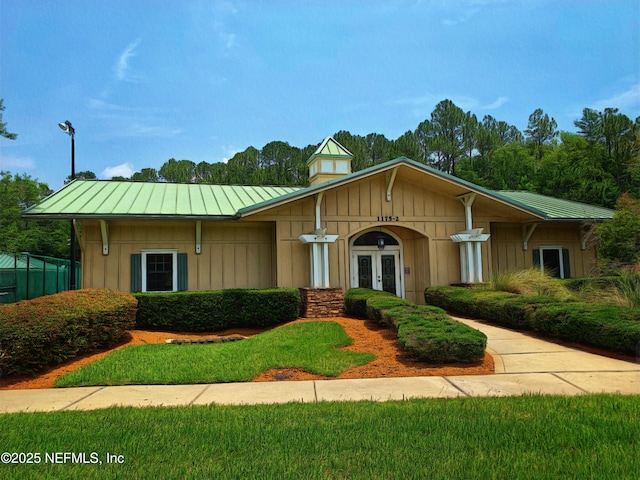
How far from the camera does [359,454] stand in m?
3.72

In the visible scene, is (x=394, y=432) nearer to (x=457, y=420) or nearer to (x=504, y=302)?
(x=457, y=420)

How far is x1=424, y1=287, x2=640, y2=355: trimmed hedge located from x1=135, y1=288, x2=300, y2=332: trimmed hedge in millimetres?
5065

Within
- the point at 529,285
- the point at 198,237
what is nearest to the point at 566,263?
the point at 529,285

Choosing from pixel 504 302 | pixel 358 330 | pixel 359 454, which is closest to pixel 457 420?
pixel 359 454

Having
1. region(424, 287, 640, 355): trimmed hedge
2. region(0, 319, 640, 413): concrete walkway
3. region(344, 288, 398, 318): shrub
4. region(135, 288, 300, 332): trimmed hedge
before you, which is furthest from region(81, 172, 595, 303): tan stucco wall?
region(0, 319, 640, 413): concrete walkway

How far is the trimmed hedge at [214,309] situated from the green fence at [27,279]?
4.92 m

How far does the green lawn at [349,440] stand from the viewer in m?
3.44

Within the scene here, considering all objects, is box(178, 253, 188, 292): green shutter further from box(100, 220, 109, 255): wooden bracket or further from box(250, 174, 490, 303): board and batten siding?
box(250, 174, 490, 303): board and batten siding

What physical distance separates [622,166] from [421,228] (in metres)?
22.7

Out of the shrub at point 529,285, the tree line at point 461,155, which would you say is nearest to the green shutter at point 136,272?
the shrub at point 529,285

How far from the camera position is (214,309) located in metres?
12.5

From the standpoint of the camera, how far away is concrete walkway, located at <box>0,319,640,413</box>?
5738mm

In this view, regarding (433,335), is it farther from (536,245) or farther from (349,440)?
(536,245)

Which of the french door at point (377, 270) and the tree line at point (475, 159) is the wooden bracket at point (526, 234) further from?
the tree line at point (475, 159)
